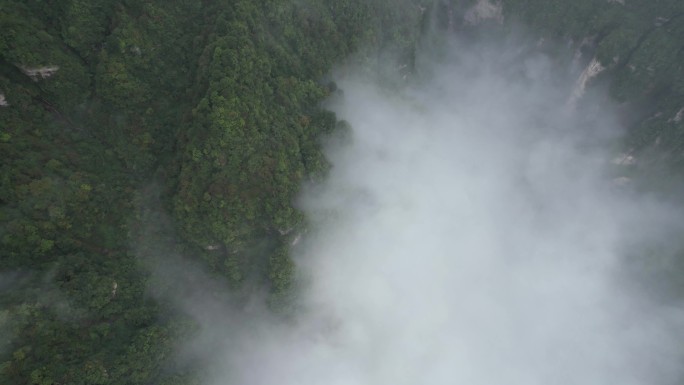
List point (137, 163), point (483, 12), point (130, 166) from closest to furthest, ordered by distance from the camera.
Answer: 1. point (130, 166)
2. point (137, 163)
3. point (483, 12)

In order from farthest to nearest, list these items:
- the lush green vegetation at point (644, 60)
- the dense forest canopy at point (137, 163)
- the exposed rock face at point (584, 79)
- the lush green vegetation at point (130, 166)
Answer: the exposed rock face at point (584, 79)
the lush green vegetation at point (644, 60)
the dense forest canopy at point (137, 163)
the lush green vegetation at point (130, 166)

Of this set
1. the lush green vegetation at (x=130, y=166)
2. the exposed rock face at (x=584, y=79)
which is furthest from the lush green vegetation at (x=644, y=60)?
the lush green vegetation at (x=130, y=166)

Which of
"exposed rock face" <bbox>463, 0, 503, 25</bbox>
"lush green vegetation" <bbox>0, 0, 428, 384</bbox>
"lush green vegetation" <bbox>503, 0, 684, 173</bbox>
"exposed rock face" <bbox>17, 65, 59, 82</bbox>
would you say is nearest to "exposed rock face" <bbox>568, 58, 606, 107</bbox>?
"lush green vegetation" <bbox>503, 0, 684, 173</bbox>

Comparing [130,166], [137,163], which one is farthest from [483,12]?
[130,166]

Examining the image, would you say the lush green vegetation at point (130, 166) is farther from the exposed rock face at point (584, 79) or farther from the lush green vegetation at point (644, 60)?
the lush green vegetation at point (644, 60)

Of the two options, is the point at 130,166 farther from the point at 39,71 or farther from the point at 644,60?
the point at 644,60

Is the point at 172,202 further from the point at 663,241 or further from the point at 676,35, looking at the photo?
the point at 676,35
